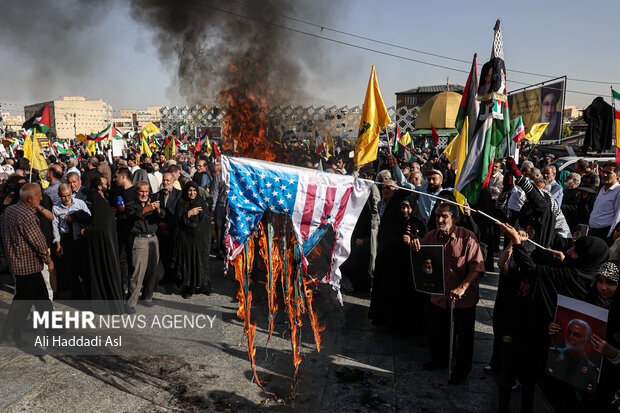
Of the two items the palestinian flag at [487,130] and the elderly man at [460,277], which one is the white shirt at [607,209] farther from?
the elderly man at [460,277]

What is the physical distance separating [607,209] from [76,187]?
27.4 ft

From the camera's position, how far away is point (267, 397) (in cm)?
427

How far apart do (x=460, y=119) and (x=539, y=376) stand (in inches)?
147

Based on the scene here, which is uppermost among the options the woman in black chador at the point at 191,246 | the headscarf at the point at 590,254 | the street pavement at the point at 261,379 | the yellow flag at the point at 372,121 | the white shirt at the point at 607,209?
the yellow flag at the point at 372,121

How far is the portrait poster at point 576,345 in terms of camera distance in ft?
9.92

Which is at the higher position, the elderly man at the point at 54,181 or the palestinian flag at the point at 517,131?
the palestinian flag at the point at 517,131

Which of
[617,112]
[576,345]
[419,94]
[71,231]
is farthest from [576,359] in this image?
[419,94]

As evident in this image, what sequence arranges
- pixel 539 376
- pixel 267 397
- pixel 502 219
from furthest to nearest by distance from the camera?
pixel 502 219
pixel 267 397
pixel 539 376

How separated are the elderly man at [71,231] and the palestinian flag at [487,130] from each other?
541 cm

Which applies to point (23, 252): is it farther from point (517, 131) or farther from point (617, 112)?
point (517, 131)

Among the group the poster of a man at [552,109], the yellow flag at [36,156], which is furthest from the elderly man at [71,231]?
the poster of a man at [552,109]

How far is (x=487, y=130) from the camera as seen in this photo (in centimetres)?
537

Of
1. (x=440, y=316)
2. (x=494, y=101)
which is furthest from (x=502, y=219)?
(x=440, y=316)

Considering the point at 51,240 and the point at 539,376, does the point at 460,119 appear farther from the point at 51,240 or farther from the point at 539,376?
the point at 51,240
